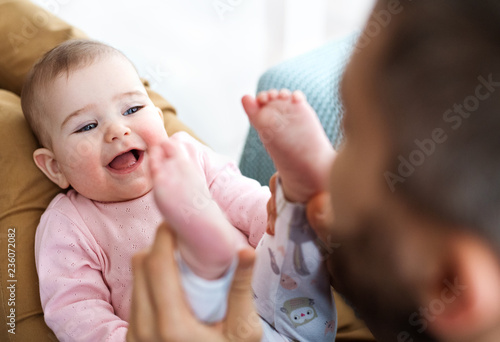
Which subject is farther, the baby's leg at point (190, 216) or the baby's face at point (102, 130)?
the baby's face at point (102, 130)

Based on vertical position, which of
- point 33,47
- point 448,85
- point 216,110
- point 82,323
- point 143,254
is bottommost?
point 216,110

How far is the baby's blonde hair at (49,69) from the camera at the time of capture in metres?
0.97

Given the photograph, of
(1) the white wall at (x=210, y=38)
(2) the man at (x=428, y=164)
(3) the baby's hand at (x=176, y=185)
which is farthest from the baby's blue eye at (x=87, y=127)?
(1) the white wall at (x=210, y=38)

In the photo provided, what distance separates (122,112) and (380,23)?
1.83 ft

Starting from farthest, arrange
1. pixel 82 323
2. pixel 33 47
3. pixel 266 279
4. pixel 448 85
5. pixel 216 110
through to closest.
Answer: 1. pixel 216 110
2. pixel 33 47
3. pixel 82 323
4. pixel 266 279
5. pixel 448 85

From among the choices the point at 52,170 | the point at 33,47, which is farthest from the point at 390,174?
the point at 33,47

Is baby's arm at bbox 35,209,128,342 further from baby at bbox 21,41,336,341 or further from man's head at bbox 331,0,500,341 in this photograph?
man's head at bbox 331,0,500,341

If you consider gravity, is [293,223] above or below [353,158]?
below

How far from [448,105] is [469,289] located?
0.53 feet

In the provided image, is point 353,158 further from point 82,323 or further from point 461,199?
point 82,323

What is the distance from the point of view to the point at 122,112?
965 mm

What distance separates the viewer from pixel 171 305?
1.90ft

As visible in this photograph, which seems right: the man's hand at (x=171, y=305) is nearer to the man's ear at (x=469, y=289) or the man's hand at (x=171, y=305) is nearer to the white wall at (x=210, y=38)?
the man's ear at (x=469, y=289)

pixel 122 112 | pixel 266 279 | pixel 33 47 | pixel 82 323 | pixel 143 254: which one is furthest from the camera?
pixel 33 47
